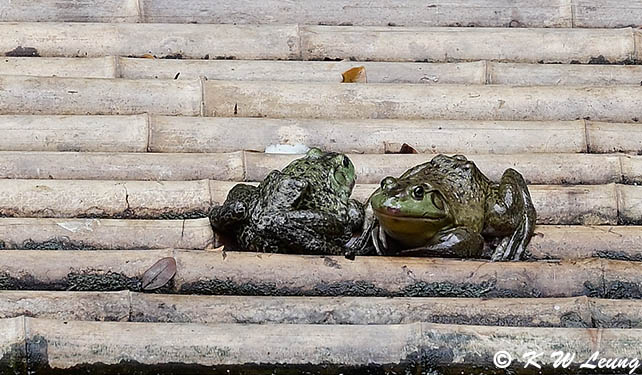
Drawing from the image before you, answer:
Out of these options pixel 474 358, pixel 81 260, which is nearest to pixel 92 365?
pixel 81 260

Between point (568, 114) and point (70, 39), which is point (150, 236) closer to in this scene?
point (70, 39)

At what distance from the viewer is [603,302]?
10.8 ft

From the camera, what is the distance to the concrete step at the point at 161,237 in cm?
356

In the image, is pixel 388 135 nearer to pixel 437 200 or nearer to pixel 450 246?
pixel 437 200

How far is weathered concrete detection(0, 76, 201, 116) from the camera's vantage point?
4.28m

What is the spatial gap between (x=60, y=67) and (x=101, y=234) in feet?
3.94

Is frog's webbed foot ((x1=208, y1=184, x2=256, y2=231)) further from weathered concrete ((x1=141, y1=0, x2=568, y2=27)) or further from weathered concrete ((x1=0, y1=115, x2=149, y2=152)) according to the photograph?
weathered concrete ((x1=141, y1=0, x2=568, y2=27))

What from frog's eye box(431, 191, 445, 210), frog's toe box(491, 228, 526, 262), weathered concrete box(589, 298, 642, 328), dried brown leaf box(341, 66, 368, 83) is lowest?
weathered concrete box(589, 298, 642, 328)

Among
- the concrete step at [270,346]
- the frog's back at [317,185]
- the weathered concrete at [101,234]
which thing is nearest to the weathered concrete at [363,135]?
the frog's back at [317,185]

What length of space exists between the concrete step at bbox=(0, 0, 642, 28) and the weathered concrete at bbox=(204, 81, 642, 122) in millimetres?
648

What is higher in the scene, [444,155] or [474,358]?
[444,155]

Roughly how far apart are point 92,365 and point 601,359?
4.99ft

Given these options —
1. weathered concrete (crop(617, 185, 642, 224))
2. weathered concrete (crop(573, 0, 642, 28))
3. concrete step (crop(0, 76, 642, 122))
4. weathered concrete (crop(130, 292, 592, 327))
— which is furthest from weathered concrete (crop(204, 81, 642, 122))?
weathered concrete (crop(130, 292, 592, 327))

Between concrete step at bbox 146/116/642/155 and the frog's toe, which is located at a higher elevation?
concrete step at bbox 146/116/642/155
